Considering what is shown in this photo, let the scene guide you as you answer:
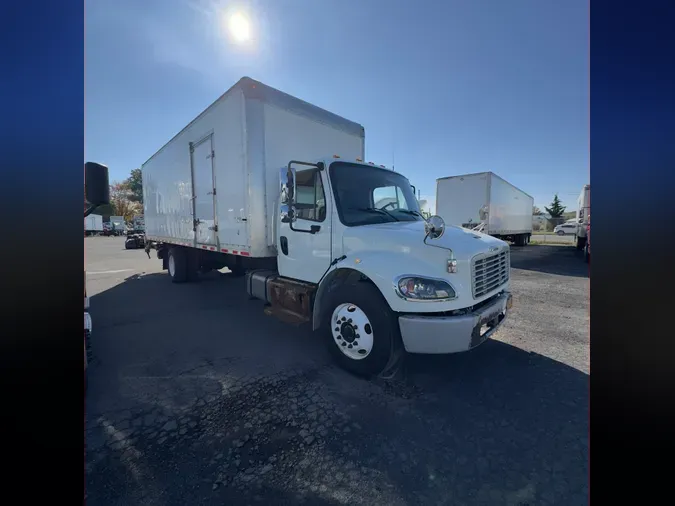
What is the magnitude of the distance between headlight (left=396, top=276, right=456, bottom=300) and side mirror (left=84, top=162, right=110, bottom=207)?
2594 millimetres

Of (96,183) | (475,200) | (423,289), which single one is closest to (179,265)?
(96,183)

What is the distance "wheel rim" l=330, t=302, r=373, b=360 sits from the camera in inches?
135

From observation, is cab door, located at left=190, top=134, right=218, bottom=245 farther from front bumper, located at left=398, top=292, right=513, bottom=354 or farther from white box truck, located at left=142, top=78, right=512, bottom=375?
front bumper, located at left=398, top=292, right=513, bottom=354

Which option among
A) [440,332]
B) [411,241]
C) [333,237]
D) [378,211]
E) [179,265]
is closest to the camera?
[440,332]

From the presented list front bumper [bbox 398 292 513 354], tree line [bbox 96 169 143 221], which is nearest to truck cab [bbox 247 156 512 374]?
front bumper [bbox 398 292 513 354]

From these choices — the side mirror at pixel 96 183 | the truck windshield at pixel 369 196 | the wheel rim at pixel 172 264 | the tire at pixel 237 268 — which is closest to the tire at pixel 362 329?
the truck windshield at pixel 369 196

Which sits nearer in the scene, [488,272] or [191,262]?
[488,272]

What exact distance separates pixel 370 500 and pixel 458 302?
188cm

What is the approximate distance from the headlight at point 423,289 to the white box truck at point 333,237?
10 millimetres

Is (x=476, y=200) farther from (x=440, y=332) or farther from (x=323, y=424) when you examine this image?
(x=323, y=424)

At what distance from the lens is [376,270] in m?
3.31

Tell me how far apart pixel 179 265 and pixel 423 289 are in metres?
8.14

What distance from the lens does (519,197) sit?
21.9 m
